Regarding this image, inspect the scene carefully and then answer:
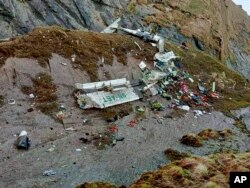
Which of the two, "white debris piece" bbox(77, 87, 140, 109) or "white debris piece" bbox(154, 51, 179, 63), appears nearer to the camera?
"white debris piece" bbox(77, 87, 140, 109)

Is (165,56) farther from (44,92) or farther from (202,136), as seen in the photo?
(44,92)

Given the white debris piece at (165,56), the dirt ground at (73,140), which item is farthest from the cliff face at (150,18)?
the dirt ground at (73,140)

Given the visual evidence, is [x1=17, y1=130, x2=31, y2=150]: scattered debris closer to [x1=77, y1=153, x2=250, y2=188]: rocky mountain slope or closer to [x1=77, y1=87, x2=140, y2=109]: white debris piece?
[x1=77, y1=87, x2=140, y2=109]: white debris piece

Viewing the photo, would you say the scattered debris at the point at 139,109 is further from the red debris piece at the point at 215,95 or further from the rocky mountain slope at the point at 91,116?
the red debris piece at the point at 215,95

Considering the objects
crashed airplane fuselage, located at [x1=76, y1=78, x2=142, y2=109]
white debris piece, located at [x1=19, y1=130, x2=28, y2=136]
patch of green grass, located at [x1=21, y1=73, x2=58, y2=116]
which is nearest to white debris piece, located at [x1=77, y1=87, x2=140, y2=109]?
crashed airplane fuselage, located at [x1=76, y1=78, x2=142, y2=109]

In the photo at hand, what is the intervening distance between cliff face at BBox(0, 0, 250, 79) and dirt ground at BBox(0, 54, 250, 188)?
1661 cm

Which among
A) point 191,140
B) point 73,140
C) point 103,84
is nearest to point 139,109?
point 103,84

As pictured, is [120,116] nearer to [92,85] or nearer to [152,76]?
[92,85]

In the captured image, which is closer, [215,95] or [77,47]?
[77,47]

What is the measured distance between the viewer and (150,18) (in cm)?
6097

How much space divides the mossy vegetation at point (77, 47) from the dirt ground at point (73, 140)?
0.77 m

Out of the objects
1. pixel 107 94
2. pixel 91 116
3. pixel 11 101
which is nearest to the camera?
pixel 11 101

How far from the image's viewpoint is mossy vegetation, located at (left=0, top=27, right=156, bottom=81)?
95.8 feet

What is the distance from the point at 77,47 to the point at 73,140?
11.5 m
